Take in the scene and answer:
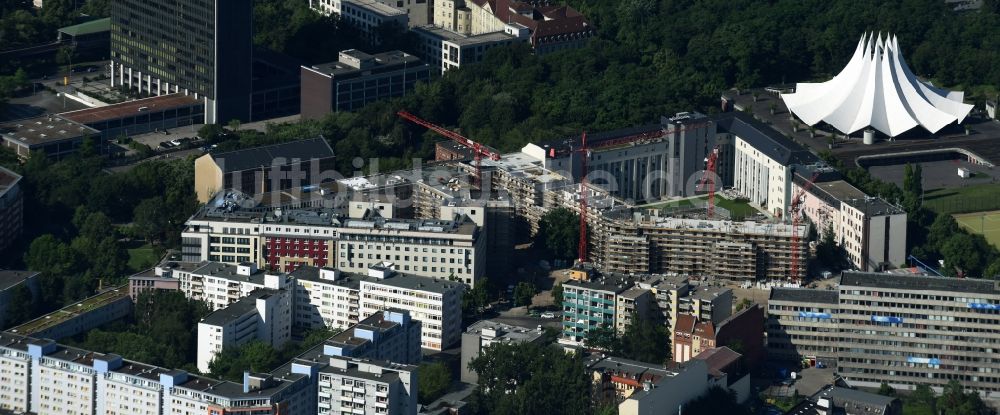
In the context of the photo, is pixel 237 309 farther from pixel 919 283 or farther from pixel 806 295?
pixel 919 283

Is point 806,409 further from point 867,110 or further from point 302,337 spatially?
point 867,110

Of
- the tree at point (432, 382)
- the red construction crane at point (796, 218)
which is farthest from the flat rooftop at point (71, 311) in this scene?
the red construction crane at point (796, 218)

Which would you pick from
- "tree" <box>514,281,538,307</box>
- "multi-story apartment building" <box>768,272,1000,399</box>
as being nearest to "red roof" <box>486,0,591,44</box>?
"tree" <box>514,281,538,307</box>

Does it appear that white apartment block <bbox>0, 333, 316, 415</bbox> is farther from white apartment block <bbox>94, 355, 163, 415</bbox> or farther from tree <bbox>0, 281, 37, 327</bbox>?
tree <bbox>0, 281, 37, 327</bbox>

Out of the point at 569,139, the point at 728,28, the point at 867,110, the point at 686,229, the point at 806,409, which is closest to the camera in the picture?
the point at 806,409

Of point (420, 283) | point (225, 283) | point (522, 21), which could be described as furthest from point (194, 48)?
point (420, 283)

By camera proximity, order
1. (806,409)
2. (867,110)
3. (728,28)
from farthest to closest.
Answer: (728,28), (867,110), (806,409)

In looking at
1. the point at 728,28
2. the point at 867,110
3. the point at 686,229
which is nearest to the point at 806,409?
the point at 686,229
